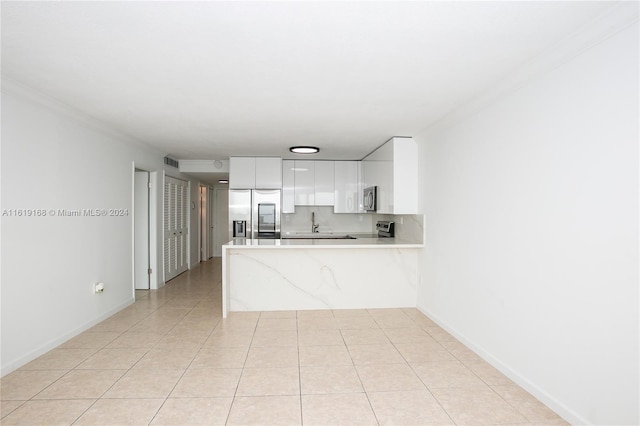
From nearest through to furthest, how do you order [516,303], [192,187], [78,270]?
[516,303] < [78,270] < [192,187]

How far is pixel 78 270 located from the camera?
3812mm

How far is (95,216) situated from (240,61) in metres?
2.82

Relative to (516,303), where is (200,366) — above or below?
below

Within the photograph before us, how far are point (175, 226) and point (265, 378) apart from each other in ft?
15.4

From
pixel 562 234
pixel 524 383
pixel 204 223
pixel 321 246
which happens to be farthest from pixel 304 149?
pixel 204 223

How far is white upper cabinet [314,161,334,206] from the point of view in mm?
6992

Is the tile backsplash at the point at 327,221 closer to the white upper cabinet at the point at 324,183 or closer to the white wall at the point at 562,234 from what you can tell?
the white upper cabinet at the point at 324,183

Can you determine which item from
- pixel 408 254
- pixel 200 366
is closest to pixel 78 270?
pixel 200 366

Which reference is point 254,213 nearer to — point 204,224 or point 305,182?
point 305,182

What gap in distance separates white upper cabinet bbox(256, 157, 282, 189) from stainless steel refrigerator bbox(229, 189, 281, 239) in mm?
125

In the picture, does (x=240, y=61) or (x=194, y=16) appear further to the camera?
(x=240, y=61)

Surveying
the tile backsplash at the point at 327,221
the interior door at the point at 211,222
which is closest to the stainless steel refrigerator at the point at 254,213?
the tile backsplash at the point at 327,221

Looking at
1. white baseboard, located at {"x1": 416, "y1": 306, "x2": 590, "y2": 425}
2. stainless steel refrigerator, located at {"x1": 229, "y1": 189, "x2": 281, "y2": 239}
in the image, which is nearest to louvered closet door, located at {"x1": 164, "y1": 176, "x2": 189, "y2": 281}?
stainless steel refrigerator, located at {"x1": 229, "y1": 189, "x2": 281, "y2": 239}

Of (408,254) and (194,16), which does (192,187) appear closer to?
(408,254)
